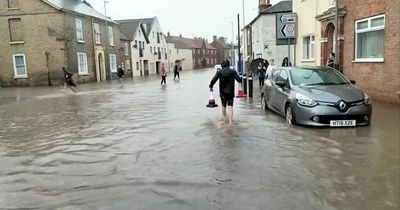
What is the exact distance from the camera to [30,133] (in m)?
10.3

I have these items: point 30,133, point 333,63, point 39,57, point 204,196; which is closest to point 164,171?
point 204,196

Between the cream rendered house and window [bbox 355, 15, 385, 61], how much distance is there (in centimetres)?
297

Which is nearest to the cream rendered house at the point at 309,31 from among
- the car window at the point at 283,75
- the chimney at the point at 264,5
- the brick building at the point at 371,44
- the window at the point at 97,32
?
the brick building at the point at 371,44

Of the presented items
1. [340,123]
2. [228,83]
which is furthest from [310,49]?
[340,123]

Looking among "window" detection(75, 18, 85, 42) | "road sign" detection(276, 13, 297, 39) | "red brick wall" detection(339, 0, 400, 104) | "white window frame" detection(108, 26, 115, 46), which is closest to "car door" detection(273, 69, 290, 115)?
"red brick wall" detection(339, 0, 400, 104)

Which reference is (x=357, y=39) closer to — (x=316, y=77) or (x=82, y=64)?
(x=316, y=77)

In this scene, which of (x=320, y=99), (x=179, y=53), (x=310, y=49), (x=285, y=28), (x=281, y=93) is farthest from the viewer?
(x=179, y=53)

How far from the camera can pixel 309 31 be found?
68.6 feet

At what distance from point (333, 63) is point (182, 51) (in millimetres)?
79430

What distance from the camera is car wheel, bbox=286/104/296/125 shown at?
985cm

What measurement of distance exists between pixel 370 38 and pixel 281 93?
18.4 ft

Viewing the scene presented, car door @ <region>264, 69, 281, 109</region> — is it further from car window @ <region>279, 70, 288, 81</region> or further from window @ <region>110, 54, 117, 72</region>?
window @ <region>110, 54, 117, 72</region>

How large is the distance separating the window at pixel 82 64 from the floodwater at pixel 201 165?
1083 inches

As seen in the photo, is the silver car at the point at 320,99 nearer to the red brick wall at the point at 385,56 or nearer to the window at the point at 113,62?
the red brick wall at the point at 385,56
